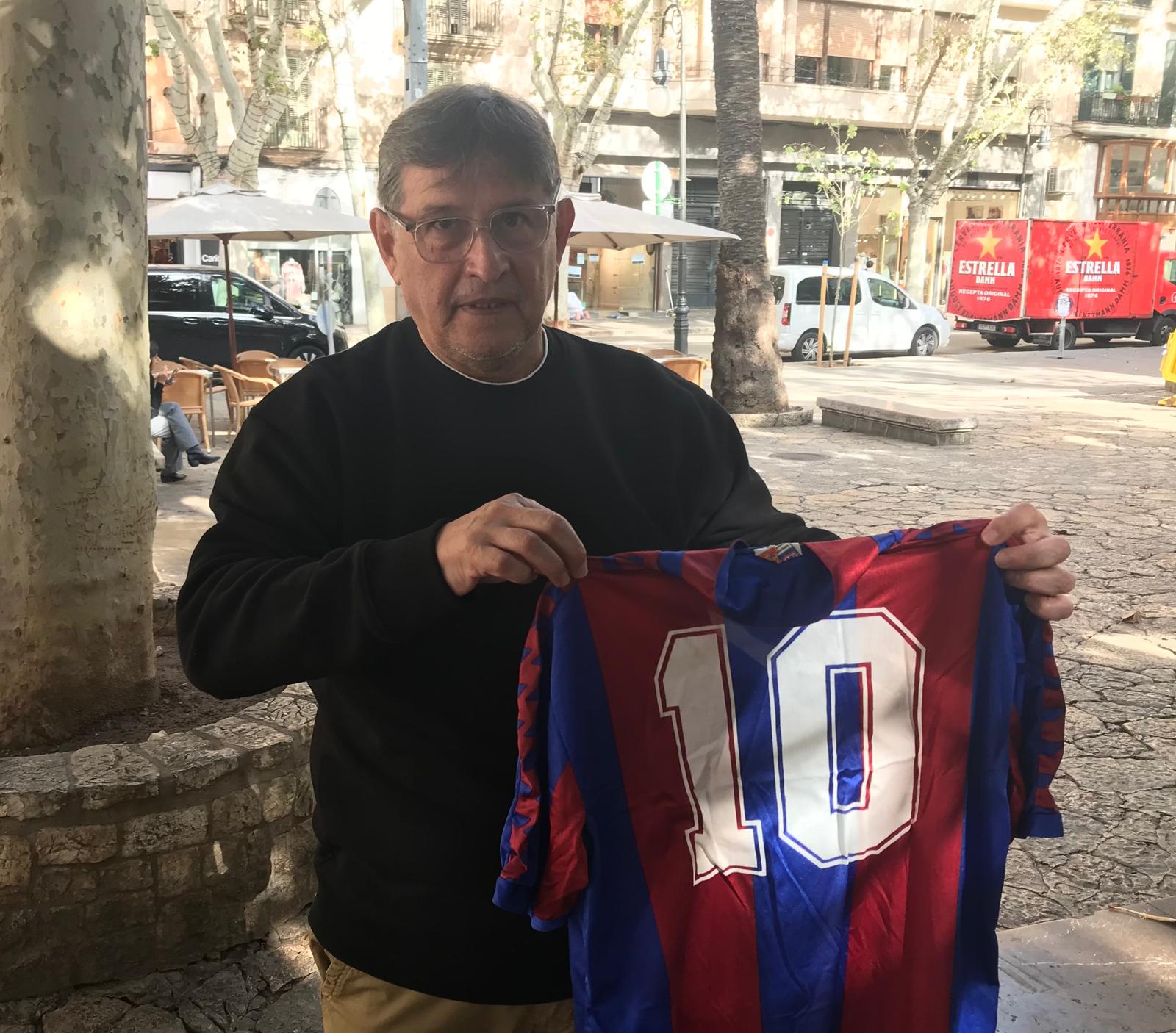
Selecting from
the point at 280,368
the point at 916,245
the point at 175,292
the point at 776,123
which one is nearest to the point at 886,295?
the point at 916,245

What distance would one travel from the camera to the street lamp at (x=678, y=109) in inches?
710

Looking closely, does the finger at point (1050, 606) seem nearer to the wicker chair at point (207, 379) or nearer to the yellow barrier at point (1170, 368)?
the wicker chair at point (207, 379)

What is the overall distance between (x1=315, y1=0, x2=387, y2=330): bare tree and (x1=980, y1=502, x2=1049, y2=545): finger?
53.9 feet

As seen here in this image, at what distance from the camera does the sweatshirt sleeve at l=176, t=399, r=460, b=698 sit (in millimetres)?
1590

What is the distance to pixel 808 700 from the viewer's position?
1.89 metres

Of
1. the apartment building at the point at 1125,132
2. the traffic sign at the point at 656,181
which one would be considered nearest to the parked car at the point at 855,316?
the traffic sign at the point at 656,181

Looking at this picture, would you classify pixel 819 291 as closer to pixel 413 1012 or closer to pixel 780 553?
pixel 780 553

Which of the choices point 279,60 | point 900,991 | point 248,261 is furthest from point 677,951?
point 248,261

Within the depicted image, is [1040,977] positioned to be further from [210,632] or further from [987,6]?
[987,6]

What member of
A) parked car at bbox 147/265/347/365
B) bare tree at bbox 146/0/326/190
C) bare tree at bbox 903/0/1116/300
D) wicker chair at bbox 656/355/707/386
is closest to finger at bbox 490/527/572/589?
wicker chair at bbox 656/355/707/386

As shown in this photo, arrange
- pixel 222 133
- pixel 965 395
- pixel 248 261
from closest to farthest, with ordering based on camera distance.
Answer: pixel 965 395 → pixel 248 261 → pixel 222 133

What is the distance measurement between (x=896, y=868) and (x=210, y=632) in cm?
106

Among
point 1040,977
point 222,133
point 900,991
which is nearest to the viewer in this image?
point 900,991

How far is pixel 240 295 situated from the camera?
16.7 m
